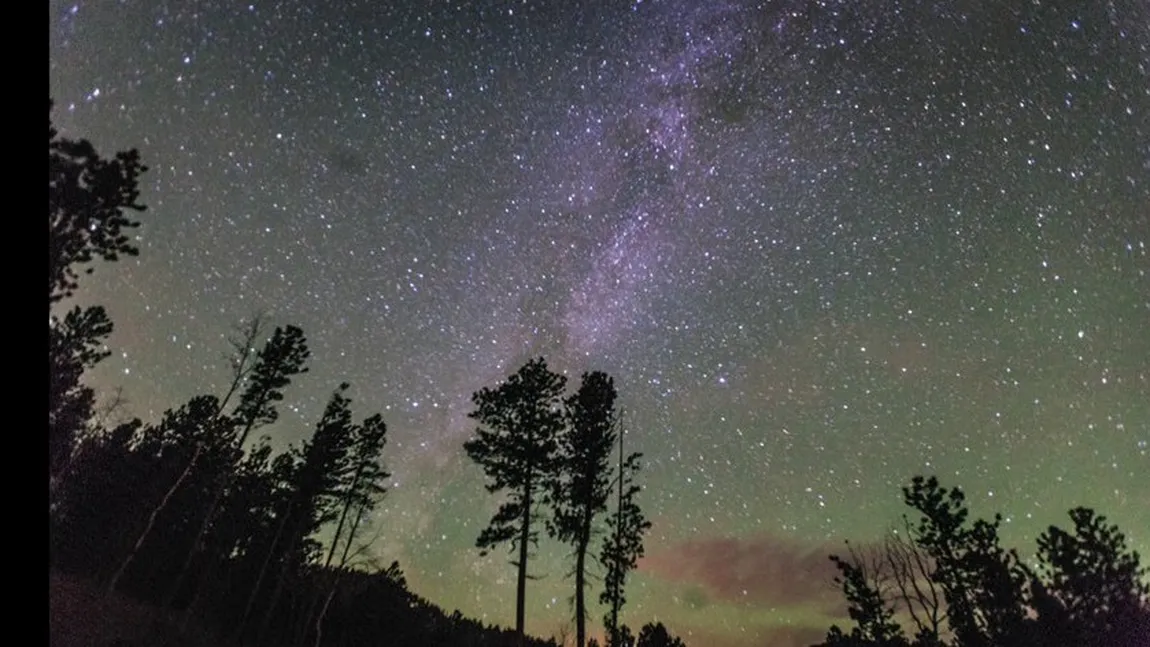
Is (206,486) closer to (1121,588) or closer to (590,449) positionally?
(590,449)

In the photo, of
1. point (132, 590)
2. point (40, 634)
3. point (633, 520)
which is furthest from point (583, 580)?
point (132, 590)

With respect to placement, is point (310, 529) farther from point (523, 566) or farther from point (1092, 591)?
point (1092, 591)

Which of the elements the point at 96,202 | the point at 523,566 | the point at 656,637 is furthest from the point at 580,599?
the point at 656,637

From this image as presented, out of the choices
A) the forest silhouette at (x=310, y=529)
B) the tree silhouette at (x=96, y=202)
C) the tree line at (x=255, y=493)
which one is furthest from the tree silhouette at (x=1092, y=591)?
the tree silhouette at (x=96, y=202)

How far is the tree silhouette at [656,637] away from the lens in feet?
177

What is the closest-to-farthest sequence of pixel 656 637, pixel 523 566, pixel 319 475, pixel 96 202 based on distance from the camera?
pixel 96 202, pixel 523 566, pixel 319 475, pixel 656 637

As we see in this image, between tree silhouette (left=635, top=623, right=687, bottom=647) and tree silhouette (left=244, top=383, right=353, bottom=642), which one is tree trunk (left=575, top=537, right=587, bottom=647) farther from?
tree silhouette (left=635, top=623, right=687, bottom=647)

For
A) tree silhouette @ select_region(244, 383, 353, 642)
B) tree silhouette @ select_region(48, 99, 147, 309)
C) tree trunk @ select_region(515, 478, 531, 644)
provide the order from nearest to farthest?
tree silhouette @ select_region(48, 99, 147, 309) → tree trunk @ select_region(515, 478, 531, 644) → tree silhouette @ select_region(244, 383, 353, 642)

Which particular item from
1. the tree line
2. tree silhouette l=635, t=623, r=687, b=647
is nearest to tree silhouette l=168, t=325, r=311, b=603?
the tree line

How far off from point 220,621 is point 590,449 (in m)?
29.3

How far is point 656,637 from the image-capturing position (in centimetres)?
5412

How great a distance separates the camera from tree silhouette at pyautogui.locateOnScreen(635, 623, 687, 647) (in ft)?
177

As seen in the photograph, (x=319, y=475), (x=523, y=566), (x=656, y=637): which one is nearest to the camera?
(x=523, y=566)

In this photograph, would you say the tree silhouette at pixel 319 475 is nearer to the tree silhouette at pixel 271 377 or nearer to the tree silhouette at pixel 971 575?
the tree silhouette at pixel 271 377
